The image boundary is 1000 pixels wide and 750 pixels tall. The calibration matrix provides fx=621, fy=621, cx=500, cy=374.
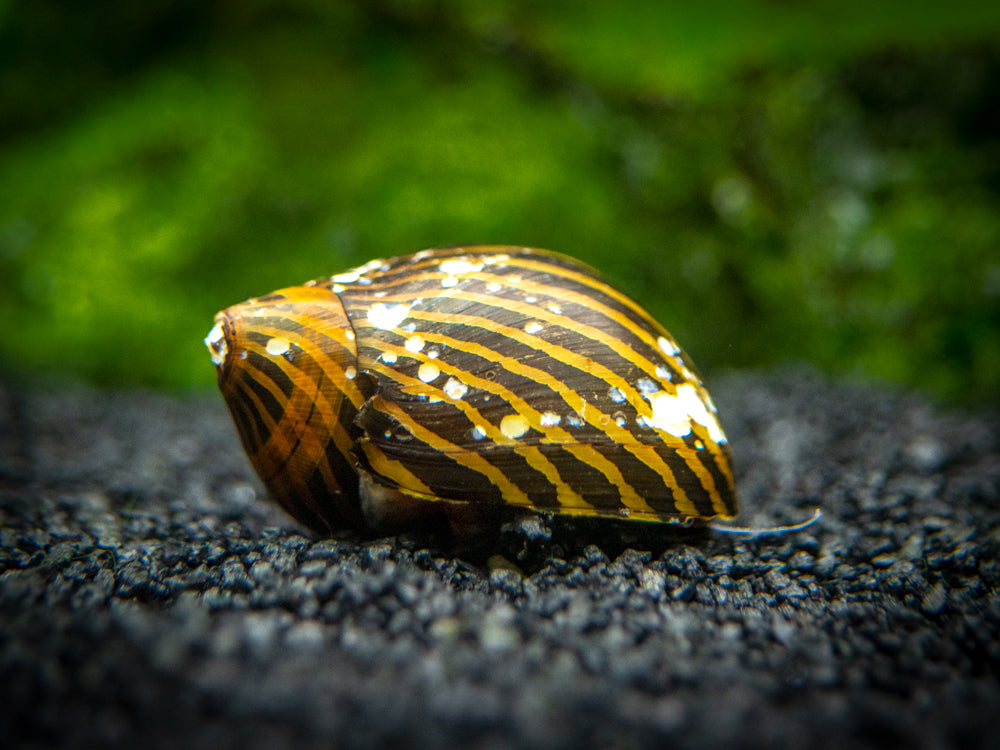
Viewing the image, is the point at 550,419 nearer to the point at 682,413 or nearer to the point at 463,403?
the point at 463,403

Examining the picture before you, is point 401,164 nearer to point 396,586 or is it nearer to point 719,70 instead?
point 719,70

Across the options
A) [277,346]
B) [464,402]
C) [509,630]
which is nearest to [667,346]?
[464,402]

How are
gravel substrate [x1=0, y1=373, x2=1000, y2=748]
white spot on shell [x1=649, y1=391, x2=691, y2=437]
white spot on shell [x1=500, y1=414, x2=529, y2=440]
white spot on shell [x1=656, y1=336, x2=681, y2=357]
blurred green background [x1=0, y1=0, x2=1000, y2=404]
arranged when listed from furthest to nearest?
blurred green background [x1=0, y1=0, x2=1000, y2=404] < white spot on shell [x1=656, y1=336, x2=681, y2=357] < white spot on shell [x1=649, y1=391, x2=691, y2=437] < white spot on shell [x1=500, y1=414, x2=529, y2=440] < gravel substrate [x1=0, y1=373, x2=1000, y2=748]

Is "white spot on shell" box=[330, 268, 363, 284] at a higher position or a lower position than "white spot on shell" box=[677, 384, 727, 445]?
higher

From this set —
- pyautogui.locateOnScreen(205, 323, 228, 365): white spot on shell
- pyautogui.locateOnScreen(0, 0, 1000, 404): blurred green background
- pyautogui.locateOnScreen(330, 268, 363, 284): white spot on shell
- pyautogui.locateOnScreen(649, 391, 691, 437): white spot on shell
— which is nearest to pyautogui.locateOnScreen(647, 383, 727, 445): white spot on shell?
pyautogui.locateOnScreen(649, 391, 691, 437): white spot on shell

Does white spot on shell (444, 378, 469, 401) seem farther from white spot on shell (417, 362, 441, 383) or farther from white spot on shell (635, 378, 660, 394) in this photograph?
white spot on shell (635, 378, 660, 394)

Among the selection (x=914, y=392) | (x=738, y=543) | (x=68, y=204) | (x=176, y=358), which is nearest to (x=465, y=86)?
(x=176, y=358)

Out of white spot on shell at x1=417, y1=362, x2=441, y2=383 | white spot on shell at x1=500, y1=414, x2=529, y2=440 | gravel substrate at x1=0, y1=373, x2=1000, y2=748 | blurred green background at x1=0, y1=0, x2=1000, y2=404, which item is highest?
blurred green background at x1=0, y1=0, x2=1000, y2=404

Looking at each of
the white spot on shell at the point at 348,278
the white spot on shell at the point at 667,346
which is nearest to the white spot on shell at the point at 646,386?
the white spot on shell at the point at 667,346
